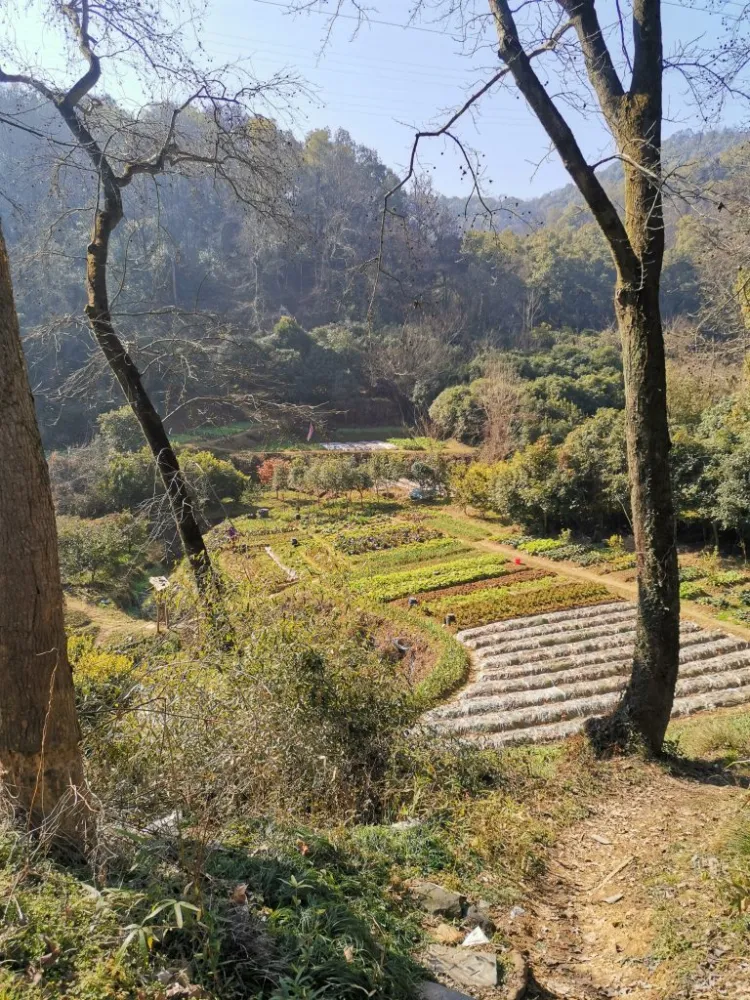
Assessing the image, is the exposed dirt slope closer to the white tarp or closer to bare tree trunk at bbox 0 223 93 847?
bare tree trunk at bbox 0 223 93 847

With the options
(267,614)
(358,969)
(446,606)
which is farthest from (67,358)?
(358,969)

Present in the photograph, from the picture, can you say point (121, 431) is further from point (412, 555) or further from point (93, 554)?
point (412, 555)

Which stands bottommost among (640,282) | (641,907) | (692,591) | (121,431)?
(692,591)

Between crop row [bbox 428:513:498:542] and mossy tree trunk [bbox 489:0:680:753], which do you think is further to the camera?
crop row [bbox 428:513:498:542]

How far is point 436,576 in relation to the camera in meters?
15.4

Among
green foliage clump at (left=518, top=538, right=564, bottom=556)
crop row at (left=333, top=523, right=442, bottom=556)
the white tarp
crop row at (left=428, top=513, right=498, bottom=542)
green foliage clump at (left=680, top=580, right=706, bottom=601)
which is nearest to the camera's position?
green foliage clump at (left=680, top=580, right=706, bottom=601)

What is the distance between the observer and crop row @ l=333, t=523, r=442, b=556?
17.8 metres

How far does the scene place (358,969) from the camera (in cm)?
208

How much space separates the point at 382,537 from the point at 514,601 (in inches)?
236

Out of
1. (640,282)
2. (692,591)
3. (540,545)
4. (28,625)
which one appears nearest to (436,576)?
(540,545)

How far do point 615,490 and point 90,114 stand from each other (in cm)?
1509

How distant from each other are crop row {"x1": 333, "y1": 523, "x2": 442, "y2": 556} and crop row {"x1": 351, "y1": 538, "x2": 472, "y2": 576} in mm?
375

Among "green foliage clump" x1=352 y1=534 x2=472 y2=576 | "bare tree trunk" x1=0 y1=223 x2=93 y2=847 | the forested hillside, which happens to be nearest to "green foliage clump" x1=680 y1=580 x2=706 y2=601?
the forested hillside

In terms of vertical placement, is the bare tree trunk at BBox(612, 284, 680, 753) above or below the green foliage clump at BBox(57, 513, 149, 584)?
above
